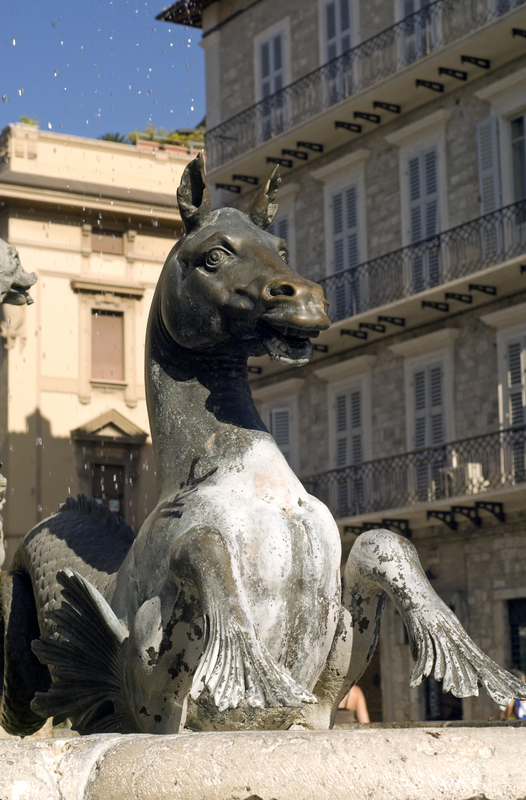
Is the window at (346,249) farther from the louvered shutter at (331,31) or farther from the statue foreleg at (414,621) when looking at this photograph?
the statue foreleg at (414,621)

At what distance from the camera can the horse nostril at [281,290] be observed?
10.6 feet

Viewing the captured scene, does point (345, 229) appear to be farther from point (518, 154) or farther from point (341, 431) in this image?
point (518, 154)

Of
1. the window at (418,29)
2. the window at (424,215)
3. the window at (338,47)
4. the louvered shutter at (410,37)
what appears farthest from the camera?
the window at (338,47)

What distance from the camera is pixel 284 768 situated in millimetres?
2213

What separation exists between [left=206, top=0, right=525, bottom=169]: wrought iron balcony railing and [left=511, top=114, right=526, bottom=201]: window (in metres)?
1.85

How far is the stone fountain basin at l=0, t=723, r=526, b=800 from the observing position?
2.20 m

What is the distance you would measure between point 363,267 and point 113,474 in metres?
10.3

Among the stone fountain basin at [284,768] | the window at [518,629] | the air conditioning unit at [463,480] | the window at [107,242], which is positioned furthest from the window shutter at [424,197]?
the stone fountain basin at [284,768]

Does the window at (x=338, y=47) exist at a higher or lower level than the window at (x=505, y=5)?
higher

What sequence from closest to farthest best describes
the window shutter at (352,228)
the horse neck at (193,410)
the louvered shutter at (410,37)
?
the horse neck at (193,410), the louvered shutter at (410,37), the window shutter at (352,228)

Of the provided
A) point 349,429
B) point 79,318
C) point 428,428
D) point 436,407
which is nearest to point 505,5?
point 436,407

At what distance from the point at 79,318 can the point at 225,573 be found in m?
31.4

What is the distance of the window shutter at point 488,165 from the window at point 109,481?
42.9 ft

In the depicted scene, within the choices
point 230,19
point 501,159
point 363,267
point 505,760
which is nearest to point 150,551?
point 505,760
